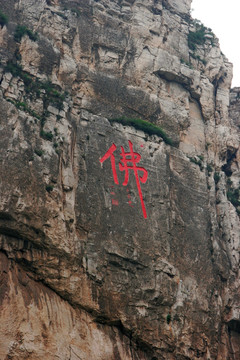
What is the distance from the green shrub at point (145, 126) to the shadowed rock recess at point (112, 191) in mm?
67

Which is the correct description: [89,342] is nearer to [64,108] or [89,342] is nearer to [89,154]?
[89,154]

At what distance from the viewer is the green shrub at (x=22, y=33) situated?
20755 millimetres

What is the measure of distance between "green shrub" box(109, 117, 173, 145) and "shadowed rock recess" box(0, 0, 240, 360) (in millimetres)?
67

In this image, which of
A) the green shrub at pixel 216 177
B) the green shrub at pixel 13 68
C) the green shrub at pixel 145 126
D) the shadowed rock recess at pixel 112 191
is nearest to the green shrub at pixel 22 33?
the shadowed rock recess at pixel 112 191

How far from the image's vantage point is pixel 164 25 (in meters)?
25.7

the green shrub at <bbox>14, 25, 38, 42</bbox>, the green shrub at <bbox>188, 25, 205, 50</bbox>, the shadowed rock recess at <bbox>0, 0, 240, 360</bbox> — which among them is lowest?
the shadowed rock recess at <bbox>0, 0, 240, 360</bbox>

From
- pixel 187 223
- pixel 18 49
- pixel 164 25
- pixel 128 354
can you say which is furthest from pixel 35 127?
pixel 164 25

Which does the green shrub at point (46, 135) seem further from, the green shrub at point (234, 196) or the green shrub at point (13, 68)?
the green shrub at point (234, 196)

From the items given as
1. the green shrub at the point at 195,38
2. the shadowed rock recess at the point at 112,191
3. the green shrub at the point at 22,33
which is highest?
the green shrub at the point at 195,38

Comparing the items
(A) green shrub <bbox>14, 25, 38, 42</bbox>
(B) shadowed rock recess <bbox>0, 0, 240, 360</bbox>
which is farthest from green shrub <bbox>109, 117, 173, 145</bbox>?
(A) green shrub <bbox>14, 25, 38, 42</bbox>

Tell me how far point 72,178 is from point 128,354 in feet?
21.8

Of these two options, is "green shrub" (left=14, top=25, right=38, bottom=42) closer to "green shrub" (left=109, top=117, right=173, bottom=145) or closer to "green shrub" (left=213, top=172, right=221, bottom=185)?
"green shrub" (left=109, top=117, right=173, bottom=145)

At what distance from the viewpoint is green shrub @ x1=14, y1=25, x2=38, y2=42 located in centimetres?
2075

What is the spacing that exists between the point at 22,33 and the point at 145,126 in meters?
6.48
